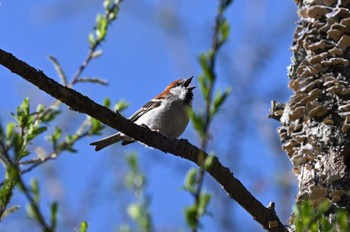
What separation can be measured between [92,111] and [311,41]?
1.40 m

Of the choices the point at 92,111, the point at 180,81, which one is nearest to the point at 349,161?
the point at 92,111

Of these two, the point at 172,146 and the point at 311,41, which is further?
the point at 311,41

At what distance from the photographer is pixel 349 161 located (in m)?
3.14

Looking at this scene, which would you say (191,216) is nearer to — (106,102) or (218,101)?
(218,101)

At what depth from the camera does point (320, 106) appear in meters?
3.23

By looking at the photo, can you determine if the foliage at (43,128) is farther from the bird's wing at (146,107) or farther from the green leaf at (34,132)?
the bird's wing at (146,107)

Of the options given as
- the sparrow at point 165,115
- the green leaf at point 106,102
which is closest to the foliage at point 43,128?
the green leaf at point 106,102

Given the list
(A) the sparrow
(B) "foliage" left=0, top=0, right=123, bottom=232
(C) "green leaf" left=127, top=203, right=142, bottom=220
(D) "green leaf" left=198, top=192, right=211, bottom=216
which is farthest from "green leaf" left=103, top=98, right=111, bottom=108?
(D) "green leaf" left=198, top=192, right=211, bottom=216

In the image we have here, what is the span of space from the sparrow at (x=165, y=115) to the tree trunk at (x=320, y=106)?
4.38ft

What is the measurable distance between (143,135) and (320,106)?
0.99 metres

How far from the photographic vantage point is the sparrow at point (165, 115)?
4.73 metres

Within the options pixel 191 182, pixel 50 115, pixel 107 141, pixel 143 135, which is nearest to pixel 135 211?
pixel 191 182

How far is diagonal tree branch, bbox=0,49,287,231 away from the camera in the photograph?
2.39m

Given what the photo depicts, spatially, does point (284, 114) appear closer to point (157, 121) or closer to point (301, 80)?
point (301, 80)
